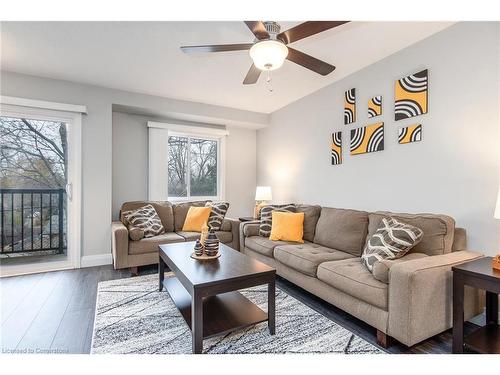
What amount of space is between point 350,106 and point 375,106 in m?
0.37

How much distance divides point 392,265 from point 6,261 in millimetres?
4238

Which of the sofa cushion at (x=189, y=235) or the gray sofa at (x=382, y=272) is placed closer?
the gray sofa at (x=382, y=272)

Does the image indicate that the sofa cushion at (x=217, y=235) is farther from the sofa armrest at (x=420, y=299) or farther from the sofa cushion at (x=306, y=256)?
the sofa armrest at (x=420, y=299)

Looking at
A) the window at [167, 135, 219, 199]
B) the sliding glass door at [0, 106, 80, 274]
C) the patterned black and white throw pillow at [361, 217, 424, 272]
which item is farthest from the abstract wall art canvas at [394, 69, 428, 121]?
the sliding glass door at [0, 106, 80, 274]

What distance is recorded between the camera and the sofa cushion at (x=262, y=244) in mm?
2971

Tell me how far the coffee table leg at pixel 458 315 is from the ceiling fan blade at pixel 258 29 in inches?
79.8

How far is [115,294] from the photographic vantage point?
103 inches

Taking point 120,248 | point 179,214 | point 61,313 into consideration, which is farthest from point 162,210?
point 61,313

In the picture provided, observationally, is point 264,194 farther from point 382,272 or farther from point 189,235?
point 382,272

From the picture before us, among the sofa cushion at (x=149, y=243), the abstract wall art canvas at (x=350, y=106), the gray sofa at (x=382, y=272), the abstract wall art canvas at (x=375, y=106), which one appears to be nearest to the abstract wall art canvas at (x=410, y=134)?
the abstract wall art canvas at (x=375, y=106)

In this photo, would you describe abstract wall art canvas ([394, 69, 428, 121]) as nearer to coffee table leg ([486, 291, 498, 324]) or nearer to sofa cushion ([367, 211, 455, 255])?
sofa cushion ([367, 211, 455, 255])

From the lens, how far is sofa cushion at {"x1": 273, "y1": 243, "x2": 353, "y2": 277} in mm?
2383

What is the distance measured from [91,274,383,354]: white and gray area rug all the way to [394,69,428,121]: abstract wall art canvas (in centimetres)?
207
